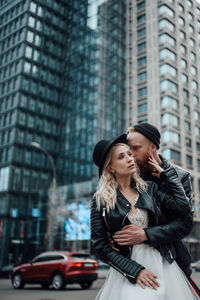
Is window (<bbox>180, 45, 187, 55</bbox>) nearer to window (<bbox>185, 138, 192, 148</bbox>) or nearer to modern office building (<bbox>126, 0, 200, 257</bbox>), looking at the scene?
modern office building (<bbox>126, 0, 200, 257</bbox>)

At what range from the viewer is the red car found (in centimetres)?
1203

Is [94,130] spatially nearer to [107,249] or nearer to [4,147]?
[4,147]

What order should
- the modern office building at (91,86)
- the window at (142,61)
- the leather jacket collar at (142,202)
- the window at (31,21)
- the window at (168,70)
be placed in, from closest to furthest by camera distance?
the leather jacket collar at (142,202) → the window at (168,70) → the modern office building at (91,86) → the window at (142,61) → the window at (31,21)

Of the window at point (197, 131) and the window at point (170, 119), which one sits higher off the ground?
the window at point (170, 119)

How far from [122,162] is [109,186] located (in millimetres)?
205

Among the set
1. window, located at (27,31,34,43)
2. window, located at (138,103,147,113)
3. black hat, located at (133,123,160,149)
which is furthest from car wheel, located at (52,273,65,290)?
window, located at (27,31,34,43)

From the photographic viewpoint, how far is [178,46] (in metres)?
44.9

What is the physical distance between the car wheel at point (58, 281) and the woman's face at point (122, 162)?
10784mm

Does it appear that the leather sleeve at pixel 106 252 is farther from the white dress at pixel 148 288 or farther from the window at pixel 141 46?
the window at pixel 141 46

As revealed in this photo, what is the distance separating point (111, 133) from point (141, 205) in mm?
46574

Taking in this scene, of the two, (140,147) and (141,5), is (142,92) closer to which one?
(141,5)

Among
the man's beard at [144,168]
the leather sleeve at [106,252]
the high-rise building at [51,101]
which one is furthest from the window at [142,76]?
the leather sleeve at [106,252]

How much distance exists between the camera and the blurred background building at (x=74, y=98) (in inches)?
1672

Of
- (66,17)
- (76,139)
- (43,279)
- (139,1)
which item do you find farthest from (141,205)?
(66,17)
